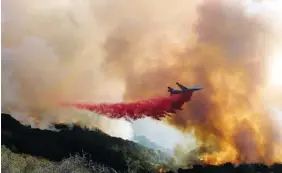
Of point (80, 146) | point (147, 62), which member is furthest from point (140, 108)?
point (80, 146)

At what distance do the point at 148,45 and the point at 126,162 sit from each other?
85 centimetres

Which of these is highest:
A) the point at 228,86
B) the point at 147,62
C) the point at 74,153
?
the point at 147,62

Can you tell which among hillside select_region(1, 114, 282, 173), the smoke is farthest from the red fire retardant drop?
hillside select_region(1, 114, 282, 173)

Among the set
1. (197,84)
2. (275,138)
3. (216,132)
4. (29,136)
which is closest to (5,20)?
(29,136)

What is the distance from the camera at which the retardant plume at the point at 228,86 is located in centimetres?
326

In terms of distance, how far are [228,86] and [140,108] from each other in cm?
64

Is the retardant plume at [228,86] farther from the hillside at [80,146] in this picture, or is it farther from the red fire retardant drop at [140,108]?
the hillside at [80,146]

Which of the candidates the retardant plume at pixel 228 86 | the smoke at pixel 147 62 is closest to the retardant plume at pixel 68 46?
the smoke at pixel 147 62

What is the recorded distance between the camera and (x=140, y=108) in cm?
336

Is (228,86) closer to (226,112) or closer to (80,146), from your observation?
(226,112)

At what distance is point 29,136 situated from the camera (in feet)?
11.3

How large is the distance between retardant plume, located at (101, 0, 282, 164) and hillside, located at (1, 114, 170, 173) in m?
0.34

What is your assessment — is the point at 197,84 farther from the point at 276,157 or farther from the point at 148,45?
the point at 276,157

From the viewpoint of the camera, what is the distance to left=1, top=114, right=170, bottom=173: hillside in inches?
131
